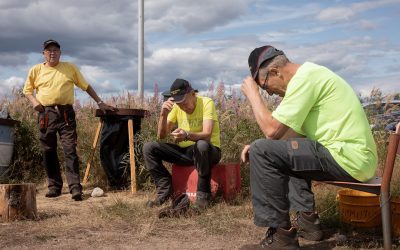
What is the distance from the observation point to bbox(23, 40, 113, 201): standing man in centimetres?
623

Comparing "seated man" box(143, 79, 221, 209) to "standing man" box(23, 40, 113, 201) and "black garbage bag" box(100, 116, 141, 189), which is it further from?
"standing man" box(23, 40, 113, 201)

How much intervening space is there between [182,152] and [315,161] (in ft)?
7.72

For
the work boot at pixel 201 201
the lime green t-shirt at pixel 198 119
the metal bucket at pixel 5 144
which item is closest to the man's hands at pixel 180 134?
the lime green t-shirt at pixel 198 119

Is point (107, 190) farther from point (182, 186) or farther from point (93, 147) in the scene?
point (182, 186)

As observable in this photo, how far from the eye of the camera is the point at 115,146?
660 cm

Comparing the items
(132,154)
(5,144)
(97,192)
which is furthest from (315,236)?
(5,144)

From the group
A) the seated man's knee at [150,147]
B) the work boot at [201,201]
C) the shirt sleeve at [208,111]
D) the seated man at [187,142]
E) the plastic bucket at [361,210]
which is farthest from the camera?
the seated man's knee at [150,147]

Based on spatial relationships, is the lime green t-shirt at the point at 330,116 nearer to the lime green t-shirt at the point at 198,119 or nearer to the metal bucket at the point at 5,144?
the lime green t-shirt at the point at 198,119

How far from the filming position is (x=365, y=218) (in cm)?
421

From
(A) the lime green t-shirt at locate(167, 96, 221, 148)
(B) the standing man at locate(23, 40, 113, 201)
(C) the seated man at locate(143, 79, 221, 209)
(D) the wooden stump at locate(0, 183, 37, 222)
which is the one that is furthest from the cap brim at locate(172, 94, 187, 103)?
(B) the standing man at locate(23, 40, 113, 201)

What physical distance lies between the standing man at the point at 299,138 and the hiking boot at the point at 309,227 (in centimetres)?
53

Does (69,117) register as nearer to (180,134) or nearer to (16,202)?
(16,202)

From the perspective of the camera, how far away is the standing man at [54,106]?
6.23 metres

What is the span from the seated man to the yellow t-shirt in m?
1.51
